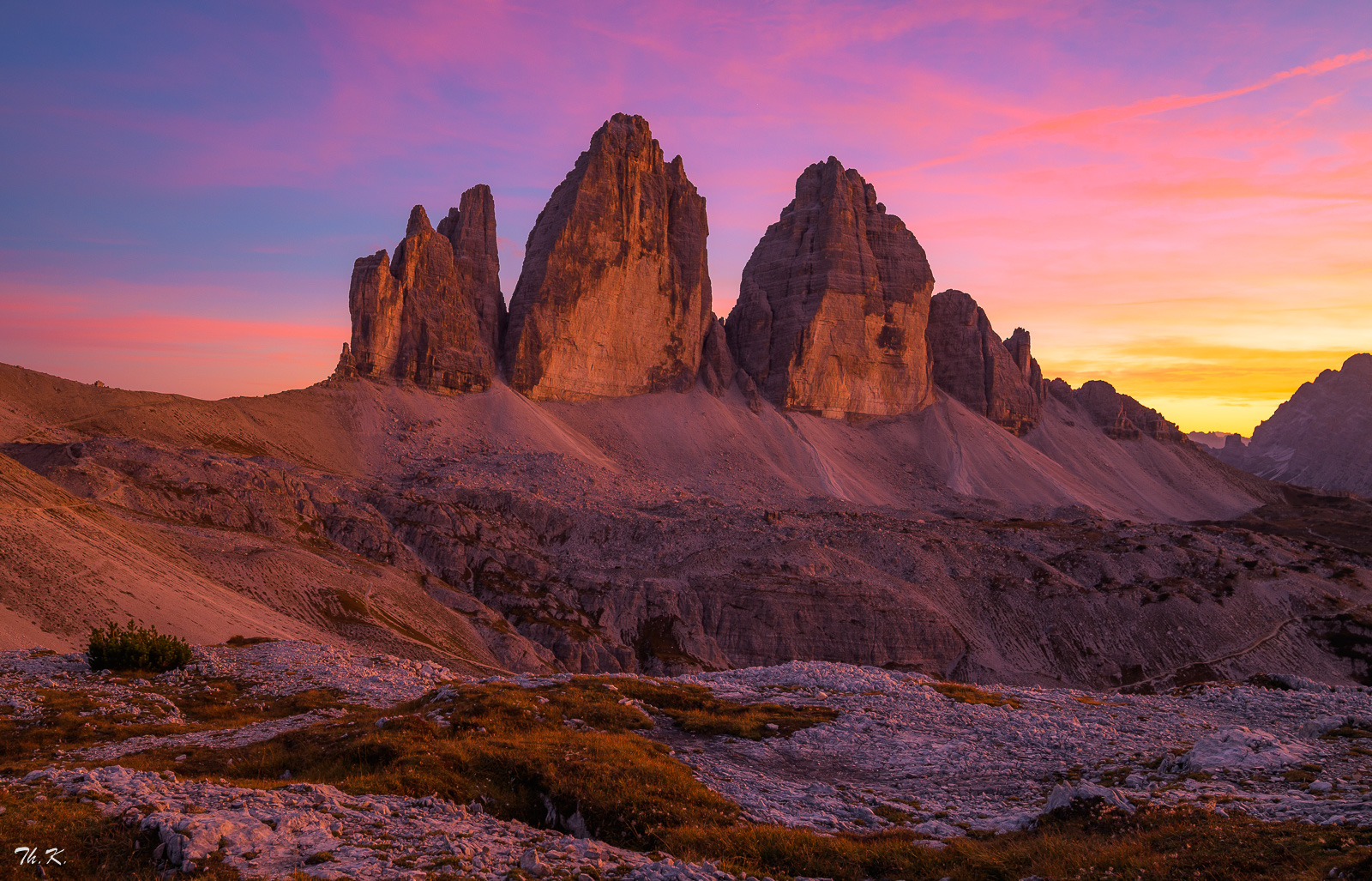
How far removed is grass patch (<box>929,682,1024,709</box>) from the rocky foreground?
206 millimetres

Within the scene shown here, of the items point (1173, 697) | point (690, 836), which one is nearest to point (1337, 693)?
point (1173, 697)

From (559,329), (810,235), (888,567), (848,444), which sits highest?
(810,235)

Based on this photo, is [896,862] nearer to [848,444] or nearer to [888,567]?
[888,567]

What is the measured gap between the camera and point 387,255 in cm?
13012

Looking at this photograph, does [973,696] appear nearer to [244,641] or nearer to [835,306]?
[244,641]

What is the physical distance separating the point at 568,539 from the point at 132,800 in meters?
74.4

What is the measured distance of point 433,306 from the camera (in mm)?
134125

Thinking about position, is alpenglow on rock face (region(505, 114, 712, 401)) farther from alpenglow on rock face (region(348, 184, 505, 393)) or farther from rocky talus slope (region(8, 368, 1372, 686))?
rocky talus slope (region(8, 368, 1372, 686))

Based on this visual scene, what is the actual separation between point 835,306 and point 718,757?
15864 cm

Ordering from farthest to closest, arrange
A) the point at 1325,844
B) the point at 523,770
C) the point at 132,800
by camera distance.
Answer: the point at 523,770
the point at 132,800
the point at 1325,844

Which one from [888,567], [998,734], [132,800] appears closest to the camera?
[132,800]

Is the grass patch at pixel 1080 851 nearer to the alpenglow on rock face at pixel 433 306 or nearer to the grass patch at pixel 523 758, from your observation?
the grass patch at pixel 523 758

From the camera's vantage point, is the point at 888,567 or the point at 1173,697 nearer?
the point at 1173,697

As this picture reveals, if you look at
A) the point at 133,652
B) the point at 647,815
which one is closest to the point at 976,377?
the point at 133,652
